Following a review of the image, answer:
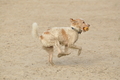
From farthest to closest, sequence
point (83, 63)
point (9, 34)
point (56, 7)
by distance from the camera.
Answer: point (56, 7), point (9, 34), point (83, 63)

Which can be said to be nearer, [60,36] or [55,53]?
[60,36]

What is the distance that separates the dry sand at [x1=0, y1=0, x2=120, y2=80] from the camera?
25.4 feet

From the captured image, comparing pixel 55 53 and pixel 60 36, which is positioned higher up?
pixel 60 36

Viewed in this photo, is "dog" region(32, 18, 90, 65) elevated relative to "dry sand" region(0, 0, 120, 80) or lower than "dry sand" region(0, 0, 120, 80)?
elevated

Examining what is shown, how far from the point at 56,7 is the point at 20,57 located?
28.2ft

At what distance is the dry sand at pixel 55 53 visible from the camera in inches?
305

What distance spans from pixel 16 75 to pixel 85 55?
3.09 metres

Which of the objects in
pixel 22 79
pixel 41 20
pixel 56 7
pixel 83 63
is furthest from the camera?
pixel 56 7

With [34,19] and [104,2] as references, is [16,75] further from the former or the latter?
[104,2]

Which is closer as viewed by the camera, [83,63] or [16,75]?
[16,75]

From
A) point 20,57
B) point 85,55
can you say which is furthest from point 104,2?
point 20,57

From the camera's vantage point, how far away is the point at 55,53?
9.97 metres

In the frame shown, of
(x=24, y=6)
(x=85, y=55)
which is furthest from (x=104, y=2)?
(x=85, y=55)

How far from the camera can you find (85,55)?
9789 mm
